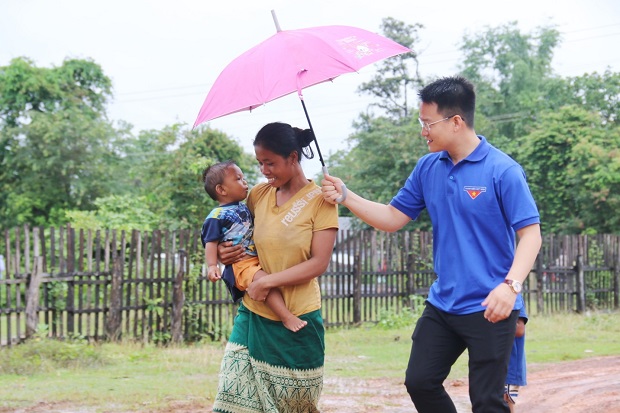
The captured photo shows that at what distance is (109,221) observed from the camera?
645 inches

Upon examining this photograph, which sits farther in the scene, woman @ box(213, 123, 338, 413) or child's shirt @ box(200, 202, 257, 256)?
child's shirt @ box(200, 202, 257, 256)

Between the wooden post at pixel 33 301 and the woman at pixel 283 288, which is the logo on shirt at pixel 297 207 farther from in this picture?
the wooden post at pixel 33 301

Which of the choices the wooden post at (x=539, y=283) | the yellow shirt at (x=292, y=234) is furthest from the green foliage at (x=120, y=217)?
the yellow shirt at (x=292, y=234)

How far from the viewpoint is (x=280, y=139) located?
3879mm

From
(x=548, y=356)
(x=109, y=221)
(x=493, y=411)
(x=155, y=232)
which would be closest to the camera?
(x=493, y=411)

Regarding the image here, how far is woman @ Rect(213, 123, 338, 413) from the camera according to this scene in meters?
3.87

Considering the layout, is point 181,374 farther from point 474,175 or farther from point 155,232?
point 474,175

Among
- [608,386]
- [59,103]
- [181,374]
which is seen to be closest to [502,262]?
[608,386]

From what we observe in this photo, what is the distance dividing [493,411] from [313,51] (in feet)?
6.02

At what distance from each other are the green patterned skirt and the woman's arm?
20cm

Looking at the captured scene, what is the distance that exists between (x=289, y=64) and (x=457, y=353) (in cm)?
158

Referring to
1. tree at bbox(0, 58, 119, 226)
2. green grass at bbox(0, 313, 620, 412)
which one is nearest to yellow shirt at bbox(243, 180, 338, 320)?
green grass at bbox(0, 313, 620, 412)

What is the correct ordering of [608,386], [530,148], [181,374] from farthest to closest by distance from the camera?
[530,148] < [181,374] < [608,386]

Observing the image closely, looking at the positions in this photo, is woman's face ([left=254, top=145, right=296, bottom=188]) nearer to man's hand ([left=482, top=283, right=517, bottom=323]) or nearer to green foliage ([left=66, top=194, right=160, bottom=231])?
man's hand ([left=482, top=283, right=517, bottom=323])
